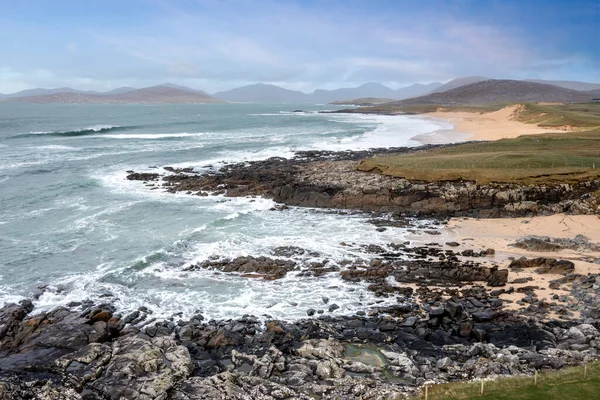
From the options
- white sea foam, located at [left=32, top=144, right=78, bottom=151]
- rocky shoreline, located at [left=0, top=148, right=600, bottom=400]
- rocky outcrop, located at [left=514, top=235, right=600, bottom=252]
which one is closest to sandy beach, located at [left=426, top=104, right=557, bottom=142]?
rocky outcrop, located at [left=514, top=235, right=600, bottom=252]

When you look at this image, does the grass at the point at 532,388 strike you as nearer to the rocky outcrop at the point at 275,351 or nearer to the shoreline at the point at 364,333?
the shoreline at the point at 364,333

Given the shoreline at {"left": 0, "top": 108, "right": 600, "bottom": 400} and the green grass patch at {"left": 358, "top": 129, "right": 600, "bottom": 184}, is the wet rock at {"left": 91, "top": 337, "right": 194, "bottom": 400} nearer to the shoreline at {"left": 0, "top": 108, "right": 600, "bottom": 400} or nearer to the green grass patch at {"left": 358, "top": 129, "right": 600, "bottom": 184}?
the shoreline at {"left": 0, "top": 108, "right": 600, "bottom": 400}

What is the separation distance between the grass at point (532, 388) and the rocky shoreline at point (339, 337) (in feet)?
4.28

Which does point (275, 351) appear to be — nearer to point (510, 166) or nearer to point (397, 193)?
point (397, 193)

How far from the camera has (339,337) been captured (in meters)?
19.5

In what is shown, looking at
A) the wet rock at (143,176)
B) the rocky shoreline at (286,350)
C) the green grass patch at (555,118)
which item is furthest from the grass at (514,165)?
the green grass patch at (555,118)

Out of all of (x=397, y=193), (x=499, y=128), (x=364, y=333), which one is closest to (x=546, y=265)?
(x=364, y=333)

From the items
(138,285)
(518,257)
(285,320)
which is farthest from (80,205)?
(518,257)

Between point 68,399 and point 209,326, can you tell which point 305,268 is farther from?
point 68,399

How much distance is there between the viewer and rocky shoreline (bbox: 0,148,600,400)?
16.1m

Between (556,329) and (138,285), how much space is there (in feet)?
69.0

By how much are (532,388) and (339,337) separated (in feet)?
25.5

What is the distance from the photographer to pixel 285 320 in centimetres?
2128

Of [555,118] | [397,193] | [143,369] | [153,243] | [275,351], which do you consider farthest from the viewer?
[555,118]
